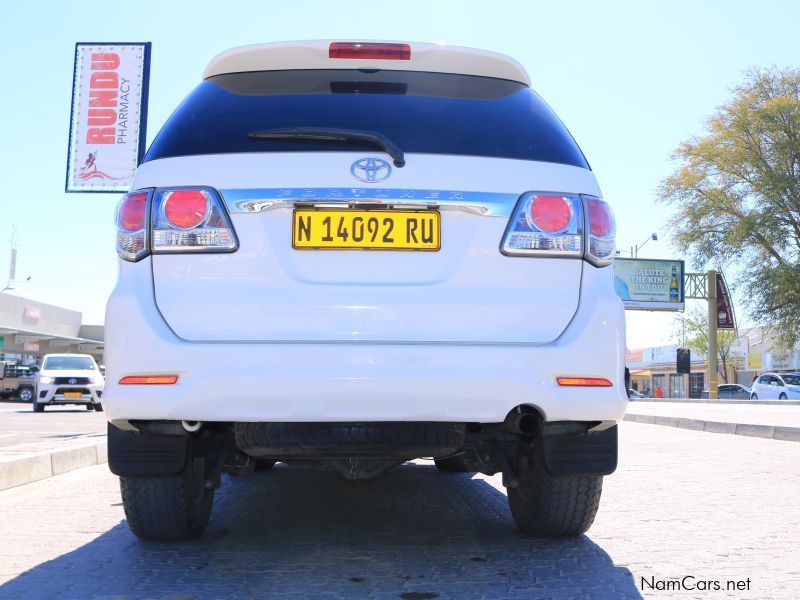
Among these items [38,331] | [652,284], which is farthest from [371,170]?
[38,331]

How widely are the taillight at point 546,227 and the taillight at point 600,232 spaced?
0.04m

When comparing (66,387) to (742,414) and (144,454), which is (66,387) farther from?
(144,454)

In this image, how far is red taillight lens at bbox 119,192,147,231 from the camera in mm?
2953

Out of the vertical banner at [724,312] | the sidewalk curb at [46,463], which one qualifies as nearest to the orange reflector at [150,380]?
the sidewalk curb at [46,463]

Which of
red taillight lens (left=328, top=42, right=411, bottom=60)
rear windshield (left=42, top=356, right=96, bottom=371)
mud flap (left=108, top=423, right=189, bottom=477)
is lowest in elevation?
mud flap (left=108, top=423, right=189, bottom=477)

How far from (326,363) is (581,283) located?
3.14 ft

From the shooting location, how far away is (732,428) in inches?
491

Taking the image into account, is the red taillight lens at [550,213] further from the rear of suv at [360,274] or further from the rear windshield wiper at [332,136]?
the rear windshield wiper at [332,136]

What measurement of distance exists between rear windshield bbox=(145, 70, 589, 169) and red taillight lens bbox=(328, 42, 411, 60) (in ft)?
0.21

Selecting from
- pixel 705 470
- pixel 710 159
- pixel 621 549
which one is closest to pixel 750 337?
pixel 710 159

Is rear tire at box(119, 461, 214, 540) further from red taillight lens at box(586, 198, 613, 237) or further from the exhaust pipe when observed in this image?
red taillight lens at box(586, 198, 613, 237)

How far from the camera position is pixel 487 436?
3314 millimetres

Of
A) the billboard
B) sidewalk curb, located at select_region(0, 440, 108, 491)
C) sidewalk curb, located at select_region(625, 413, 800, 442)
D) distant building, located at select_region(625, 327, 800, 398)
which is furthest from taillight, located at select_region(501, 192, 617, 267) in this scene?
distant building, located at select_region(625, 327, 800, 398)

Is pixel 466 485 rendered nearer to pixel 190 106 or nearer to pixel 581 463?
pixel 581 463
